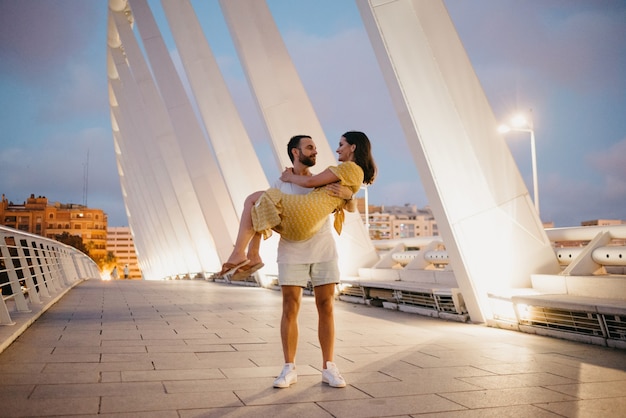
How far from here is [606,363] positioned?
4.73m

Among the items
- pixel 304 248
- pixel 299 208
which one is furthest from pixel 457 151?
pixel 299 208

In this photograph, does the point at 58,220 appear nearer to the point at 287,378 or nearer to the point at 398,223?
the point at 398,223

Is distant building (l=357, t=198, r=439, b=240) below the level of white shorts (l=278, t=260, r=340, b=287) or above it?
above

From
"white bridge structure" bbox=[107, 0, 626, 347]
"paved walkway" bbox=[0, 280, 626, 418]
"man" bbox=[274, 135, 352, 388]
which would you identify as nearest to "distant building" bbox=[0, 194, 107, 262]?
"white bridge structure" bbox=[107, 0, 626, 347]

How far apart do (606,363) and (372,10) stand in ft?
15.4

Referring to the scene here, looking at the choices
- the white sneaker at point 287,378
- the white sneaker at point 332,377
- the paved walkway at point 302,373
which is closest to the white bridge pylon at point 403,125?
the paved walkway at point 302,373

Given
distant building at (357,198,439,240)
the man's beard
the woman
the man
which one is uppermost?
distant building at (357,198,439,240)

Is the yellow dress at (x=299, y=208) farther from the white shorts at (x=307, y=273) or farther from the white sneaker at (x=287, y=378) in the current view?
the white sneaker at (x=287, y=378)

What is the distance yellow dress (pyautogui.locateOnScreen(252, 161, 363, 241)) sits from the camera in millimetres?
3727

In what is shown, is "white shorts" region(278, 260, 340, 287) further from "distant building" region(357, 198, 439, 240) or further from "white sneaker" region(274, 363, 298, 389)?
"distant building" region(357, 198, 439, 240)

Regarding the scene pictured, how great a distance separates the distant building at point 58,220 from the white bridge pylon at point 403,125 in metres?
135

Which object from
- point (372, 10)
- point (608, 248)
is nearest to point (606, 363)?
Answer: point (608, 248)

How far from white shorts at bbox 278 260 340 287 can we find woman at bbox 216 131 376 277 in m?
0.21

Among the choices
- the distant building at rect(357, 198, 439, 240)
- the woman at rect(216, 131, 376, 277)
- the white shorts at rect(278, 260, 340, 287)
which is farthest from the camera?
the distant building at rect(357, 198, 439, 240)
